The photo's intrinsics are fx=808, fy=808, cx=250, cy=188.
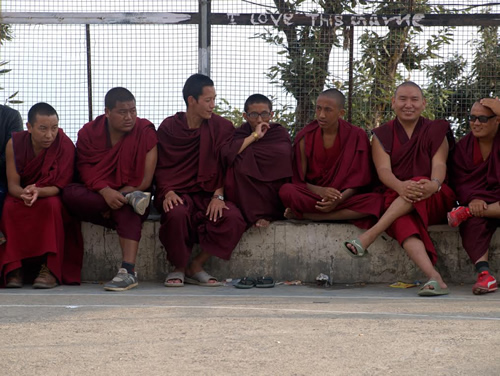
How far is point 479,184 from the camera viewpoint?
6.38 m

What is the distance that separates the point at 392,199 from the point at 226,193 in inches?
53.4

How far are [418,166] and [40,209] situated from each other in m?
3.02

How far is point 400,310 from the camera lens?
506cm

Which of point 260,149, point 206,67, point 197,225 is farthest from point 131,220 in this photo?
point 206,67

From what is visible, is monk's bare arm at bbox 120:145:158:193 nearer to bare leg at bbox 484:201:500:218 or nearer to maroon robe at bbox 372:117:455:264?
maroon robe at bbox 372:117:455:264

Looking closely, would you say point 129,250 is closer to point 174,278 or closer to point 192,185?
point 174,278

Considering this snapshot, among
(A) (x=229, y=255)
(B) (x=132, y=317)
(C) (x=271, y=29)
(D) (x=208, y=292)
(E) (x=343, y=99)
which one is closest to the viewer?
(B) (x=132, y=317)

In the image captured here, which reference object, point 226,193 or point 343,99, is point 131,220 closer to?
point 226,193

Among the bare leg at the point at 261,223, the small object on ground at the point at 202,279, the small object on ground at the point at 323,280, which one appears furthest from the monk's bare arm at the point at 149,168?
the small object on ground at the point at 323,280

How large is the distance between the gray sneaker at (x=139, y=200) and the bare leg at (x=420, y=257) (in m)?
2.01

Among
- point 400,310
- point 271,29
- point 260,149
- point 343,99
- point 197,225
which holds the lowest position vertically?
point 400,310

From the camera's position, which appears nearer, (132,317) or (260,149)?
(132,317)

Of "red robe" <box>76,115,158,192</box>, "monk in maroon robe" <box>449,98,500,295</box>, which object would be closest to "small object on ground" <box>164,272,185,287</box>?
"red robe" <box>76,115,158,192</box>

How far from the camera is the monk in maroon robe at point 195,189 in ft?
20.8
